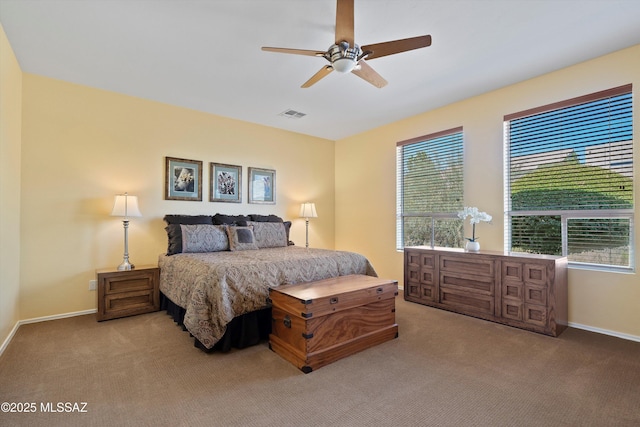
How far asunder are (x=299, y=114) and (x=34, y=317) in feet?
13.3

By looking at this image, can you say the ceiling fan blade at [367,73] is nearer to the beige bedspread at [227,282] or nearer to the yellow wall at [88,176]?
the beige bedspread at [227,282]

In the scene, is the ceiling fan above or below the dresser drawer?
above

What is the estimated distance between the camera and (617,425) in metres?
1.63

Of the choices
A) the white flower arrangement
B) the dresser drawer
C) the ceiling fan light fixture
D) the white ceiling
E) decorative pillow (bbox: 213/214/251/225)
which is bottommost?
the dresser drawer

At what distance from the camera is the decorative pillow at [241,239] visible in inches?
154

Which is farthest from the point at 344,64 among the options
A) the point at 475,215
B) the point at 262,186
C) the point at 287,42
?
the point at 262,186

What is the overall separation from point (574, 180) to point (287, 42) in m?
3.25

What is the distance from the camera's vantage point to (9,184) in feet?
9.17

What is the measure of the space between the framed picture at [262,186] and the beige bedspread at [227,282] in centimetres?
182

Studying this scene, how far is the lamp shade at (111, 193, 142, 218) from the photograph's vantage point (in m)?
3.46

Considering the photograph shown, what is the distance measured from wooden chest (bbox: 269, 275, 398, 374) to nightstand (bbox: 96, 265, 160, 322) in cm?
186

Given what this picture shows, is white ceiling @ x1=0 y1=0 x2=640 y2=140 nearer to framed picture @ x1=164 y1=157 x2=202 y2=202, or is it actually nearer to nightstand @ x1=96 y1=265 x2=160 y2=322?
framed picture @ x1=164 y1=157 x2=202 y2=202

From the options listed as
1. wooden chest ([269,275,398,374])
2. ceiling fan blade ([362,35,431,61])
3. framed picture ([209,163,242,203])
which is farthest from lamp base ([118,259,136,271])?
ceiling fan blade ([362,35,431,61])

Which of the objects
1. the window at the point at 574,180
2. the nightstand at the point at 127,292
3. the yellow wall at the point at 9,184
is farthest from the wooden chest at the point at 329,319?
the yellow wall at the point at 9,184
